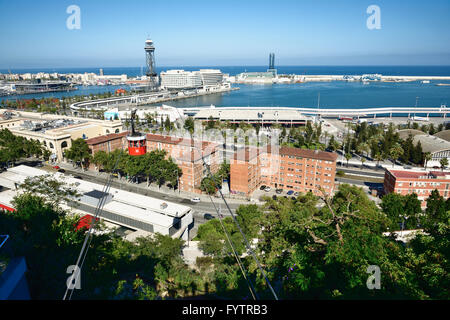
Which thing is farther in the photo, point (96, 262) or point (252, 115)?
point (252, 115)

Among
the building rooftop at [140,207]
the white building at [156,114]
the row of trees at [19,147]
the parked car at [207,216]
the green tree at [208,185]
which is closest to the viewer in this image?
the building rooftop at [140,207]

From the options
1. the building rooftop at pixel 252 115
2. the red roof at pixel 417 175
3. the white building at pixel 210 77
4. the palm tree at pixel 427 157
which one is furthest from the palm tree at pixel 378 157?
the white building at pixel 210 77

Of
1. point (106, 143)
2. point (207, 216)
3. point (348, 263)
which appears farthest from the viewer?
point (106, 143)

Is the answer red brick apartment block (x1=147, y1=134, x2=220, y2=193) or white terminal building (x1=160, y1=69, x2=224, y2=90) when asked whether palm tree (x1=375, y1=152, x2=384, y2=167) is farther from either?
white terminal building (x1=160, y1=69, x2=224, y2=90)

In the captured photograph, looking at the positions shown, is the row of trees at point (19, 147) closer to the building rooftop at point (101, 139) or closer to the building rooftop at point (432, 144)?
the building rooftop at point (101, 139)

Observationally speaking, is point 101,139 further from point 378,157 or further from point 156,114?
point 378,157

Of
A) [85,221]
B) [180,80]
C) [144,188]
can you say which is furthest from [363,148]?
[180,80]

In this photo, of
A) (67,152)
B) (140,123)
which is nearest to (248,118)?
(140,123)

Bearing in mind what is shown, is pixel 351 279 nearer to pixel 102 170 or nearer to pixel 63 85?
pixel 102 170
